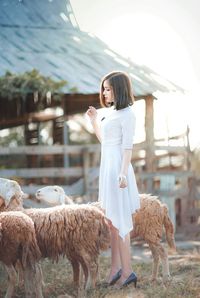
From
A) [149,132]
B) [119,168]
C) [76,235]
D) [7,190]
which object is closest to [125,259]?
[76,235]

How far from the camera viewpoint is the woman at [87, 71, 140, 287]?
526 cm

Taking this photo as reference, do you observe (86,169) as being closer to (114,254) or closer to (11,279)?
(114,254)

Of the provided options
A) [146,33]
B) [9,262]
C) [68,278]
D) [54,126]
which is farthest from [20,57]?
[9,262]

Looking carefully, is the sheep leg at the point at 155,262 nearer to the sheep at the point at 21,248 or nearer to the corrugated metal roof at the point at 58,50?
the sheep at the point at 21,248

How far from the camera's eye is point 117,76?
530 cm

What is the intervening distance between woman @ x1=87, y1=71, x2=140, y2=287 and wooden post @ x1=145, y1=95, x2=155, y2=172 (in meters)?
6.22

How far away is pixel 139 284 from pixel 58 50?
6677mm

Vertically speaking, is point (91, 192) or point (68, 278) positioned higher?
point (91, 192)

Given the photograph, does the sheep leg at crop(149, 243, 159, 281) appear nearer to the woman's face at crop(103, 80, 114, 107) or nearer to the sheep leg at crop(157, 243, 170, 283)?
the sheep leg at crop(157, 243, 170, 283)

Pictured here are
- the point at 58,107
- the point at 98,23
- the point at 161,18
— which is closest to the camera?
the point at 161,18

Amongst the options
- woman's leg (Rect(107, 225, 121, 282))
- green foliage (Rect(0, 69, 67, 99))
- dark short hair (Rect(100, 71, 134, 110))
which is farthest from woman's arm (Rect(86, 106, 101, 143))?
green foliage (Rect(0, 69, 67, 99))

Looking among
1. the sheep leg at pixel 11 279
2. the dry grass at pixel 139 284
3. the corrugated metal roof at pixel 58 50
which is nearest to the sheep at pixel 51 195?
the dry grass at pixel 139 284

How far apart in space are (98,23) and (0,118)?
5676 millimetres

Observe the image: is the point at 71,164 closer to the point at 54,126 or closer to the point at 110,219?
the point at 54,126
